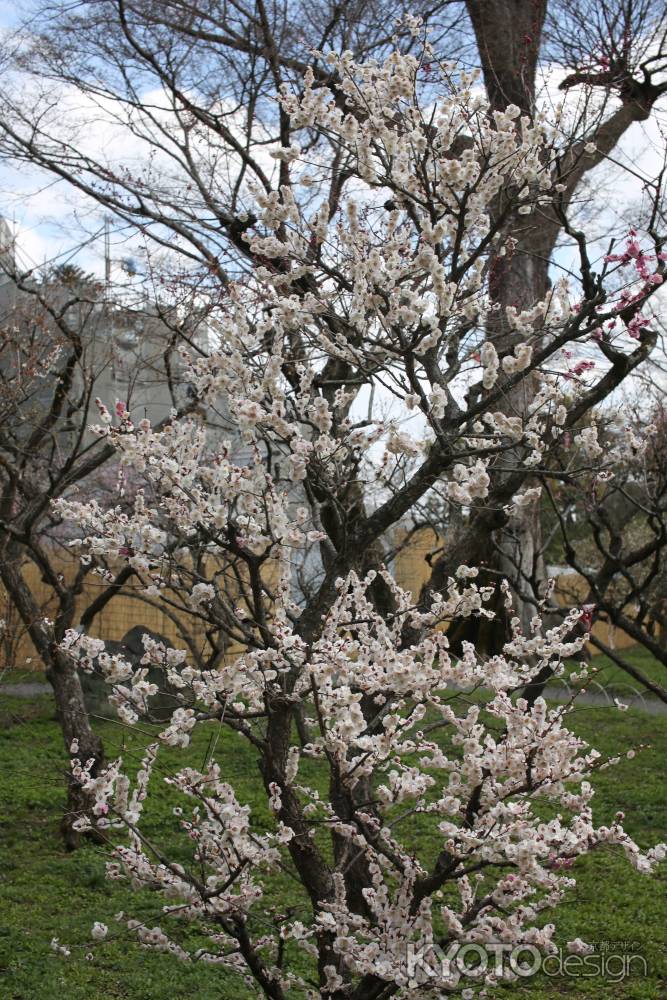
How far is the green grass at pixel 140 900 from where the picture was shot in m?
4.32

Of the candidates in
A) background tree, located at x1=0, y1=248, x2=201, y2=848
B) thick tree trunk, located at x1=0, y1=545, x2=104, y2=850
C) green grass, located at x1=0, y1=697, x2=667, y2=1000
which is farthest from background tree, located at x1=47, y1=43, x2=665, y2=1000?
thick tree trunk, located at x1=0, y1=545, x2=104, y2=850

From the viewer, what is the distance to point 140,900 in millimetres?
5426

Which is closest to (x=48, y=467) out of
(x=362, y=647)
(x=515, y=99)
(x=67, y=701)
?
(x=67, y=701)

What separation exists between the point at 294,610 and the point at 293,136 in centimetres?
555

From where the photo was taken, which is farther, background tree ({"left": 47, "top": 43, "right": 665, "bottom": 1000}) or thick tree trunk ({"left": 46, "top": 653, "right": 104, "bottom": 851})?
thick tree trunk ({"left": 46, "top": 653, "right": 104, "bottom": 851})

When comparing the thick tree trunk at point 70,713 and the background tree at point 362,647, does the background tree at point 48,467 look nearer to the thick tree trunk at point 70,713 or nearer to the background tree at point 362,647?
the thick tree trunk at point 70,713

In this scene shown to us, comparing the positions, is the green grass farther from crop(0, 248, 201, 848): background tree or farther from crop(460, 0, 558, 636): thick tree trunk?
crop(460, 0, 558, 636): thick tree trunk

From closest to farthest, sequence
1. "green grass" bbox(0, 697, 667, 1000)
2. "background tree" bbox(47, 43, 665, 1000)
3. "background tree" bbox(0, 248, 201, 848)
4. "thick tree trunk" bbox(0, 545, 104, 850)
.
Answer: "background tree" bbox(47, 43, 665, 1000)
"green grass" bbox(0, 697, 667, 1000)
"background tree" bbox(0, 248, 201, 848)
"thick tree trunk" bbox(0, 545, 104, 850)

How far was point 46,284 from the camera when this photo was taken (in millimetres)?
7445

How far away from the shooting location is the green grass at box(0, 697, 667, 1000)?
4320mm

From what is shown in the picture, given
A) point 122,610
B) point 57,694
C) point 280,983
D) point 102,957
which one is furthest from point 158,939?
point 122,610

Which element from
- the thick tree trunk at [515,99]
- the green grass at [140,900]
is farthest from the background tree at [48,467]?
the thick tree trunk at [515,99]

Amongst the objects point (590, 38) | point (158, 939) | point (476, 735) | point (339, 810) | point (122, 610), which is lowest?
point (158, 939)

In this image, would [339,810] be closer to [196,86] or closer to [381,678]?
[381,678]
